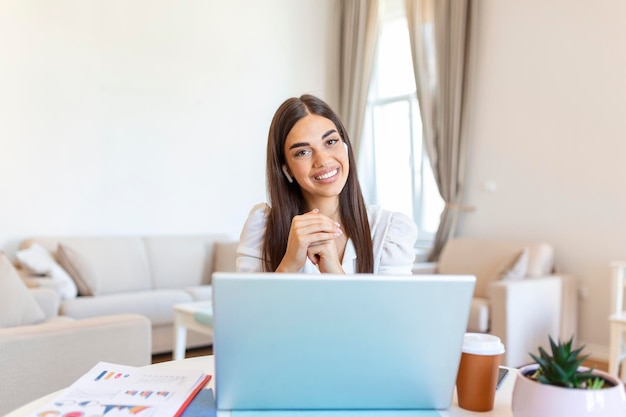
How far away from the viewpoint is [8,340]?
1722 mm

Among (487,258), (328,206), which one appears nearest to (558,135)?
(487,258)

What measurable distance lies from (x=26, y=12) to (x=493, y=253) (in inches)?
140

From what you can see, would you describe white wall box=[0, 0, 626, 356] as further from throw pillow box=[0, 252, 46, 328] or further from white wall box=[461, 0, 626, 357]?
throw pillow box=[0, 252, 46, 328]

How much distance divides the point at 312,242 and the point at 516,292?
245 centimetres

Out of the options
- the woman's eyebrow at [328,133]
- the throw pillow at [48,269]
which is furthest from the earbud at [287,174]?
the throw pillow at [48,269]

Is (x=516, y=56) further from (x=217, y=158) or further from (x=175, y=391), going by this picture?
(x=175, y=391)

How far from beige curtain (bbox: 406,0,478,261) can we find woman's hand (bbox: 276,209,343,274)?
11.8 ft

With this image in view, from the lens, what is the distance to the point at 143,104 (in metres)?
4.75

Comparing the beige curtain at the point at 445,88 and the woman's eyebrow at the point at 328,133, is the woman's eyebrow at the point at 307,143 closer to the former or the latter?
the woman's eyebrow at the point at 328,133

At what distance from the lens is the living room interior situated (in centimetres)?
390

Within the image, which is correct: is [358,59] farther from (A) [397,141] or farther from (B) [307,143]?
(B) [307,143]

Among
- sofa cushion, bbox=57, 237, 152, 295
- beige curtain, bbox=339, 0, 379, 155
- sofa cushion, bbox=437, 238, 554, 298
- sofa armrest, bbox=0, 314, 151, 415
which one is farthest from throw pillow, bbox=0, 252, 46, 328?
beige curtain, bbox=339, 0, 379, 155

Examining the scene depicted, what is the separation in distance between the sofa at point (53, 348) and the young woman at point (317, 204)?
2.40 ft

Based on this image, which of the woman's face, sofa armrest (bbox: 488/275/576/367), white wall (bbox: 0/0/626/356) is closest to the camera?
the woman's face
